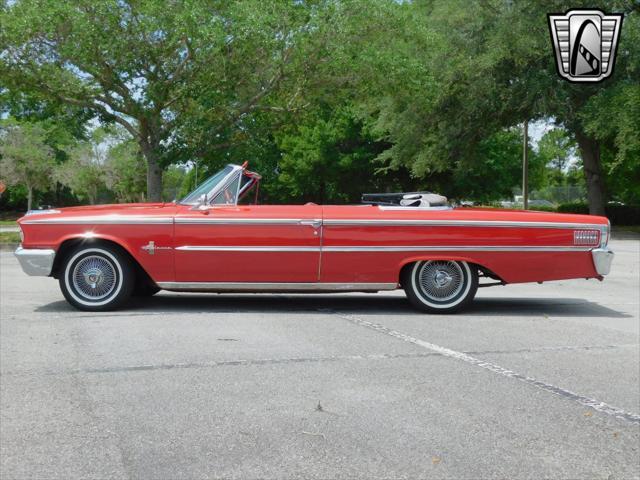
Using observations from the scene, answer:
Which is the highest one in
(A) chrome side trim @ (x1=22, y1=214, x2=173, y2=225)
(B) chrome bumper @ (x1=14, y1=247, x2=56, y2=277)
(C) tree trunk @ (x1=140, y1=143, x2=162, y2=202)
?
(C) tree trunk @ (x1=140, y1=143, x2=162, y2=202)

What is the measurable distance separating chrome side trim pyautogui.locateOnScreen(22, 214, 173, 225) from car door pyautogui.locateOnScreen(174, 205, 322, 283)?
225mm

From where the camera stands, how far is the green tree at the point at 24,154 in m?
53.9

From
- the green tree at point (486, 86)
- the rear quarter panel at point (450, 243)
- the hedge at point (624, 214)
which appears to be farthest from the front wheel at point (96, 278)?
the hedge at point (624, 214)

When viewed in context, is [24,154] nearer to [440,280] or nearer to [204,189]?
[204,189]

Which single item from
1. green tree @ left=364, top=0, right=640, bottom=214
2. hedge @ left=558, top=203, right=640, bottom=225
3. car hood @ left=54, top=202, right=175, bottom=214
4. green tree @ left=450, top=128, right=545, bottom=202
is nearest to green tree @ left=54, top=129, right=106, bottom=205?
green tree @ left=450, top=128, right=545, bottom=202

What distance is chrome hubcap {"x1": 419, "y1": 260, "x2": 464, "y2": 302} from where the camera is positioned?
8117 mm

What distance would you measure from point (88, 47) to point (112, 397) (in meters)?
18.7

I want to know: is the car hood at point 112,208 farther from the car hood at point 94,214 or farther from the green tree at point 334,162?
the green tree at point 334,162

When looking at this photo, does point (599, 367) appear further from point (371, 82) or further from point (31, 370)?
point (371, 82)

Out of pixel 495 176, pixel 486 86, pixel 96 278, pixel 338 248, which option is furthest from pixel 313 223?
pixel 495 176

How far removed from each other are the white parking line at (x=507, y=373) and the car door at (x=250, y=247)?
83 cm

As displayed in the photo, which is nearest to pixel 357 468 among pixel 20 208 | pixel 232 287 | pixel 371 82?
pixel 232 287

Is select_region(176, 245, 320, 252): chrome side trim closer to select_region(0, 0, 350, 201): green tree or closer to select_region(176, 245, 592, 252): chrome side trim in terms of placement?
select_region(176, 245, 592, 252): chrome side trim

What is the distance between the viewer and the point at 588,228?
8109 mm
